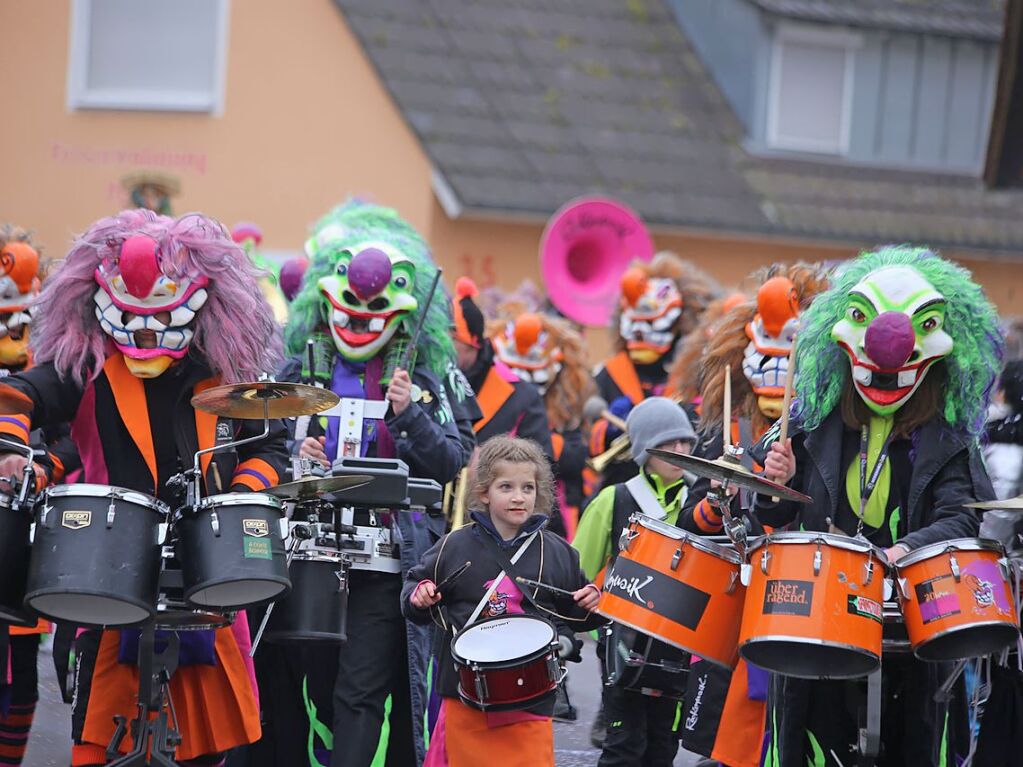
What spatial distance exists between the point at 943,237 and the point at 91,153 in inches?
352

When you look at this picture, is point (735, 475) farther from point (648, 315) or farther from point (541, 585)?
point (648, 315)

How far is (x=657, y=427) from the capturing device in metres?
7.54

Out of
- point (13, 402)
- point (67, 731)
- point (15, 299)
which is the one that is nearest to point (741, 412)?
point (13, 402)

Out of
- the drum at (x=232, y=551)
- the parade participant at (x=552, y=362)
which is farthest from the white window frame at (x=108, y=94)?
the drum at (x=232, y=551)

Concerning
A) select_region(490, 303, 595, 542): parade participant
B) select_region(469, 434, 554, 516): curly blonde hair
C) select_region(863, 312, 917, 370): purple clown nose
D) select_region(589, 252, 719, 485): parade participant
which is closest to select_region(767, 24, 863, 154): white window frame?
select_region(490, 303, 595, 542): parade participant

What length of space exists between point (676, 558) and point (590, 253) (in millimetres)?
9629

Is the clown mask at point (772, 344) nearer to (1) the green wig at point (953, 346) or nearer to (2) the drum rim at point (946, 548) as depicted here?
(1) the green wig at point (953, 346)

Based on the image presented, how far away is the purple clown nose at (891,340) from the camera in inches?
218

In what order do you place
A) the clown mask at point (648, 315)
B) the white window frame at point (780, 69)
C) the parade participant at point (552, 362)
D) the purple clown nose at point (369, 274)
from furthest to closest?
1. the white window frame at point (780, 69)
2. the parade participant at point (552, 362)
3. the clown mask at point (648, 315)
4. the purple clown nose at point (369, 274)

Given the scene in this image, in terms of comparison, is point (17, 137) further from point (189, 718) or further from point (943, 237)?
point (189, 718)

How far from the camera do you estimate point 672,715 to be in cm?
701

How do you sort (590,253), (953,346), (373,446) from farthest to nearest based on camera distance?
1. (590,253)
2. (373,446)
3. (953,346)

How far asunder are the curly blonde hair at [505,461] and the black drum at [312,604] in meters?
0.55

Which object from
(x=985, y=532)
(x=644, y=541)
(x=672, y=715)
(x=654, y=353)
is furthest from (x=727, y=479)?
(x=654, y=353)
